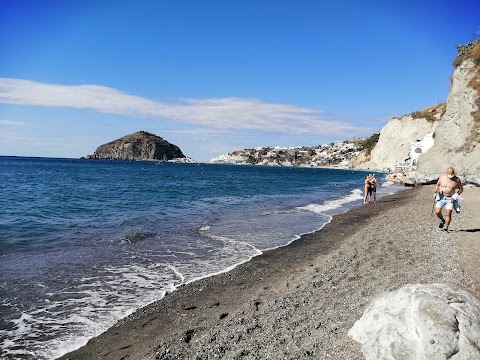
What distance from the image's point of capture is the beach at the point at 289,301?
592 cm

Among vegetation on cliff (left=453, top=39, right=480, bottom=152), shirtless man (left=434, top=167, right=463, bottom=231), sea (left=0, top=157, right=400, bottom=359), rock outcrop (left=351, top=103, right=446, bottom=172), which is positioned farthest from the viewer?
rock outcrop (left=351, top=103, right=446, bottom=172)

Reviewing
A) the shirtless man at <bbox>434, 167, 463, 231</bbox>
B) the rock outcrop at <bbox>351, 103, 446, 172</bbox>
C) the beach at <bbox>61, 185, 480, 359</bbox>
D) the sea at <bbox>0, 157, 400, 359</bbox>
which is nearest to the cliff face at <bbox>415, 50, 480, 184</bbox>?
the sea at <bbox>0, 157, 400, 359</bbox>

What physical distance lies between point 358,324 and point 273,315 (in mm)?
2371

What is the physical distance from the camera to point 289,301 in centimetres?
784

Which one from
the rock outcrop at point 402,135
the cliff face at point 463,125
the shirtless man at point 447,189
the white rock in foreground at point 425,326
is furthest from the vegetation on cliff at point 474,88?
the rock outcrop at point 402,135

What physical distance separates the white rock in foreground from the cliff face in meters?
27.8

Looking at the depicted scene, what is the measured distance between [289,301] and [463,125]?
3346 centimetres

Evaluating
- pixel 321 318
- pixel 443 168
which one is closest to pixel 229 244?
pixel 321 318

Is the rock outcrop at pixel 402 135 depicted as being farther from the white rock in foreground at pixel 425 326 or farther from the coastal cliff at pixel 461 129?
the white rock in foreground at pixel 425 326

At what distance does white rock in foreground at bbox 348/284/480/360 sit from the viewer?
4.02 meters

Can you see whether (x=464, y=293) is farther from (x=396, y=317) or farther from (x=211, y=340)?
(x=211, y=340)

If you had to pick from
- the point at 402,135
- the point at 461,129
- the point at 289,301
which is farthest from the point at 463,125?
the point at 402,135

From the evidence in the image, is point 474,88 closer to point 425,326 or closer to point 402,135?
point 425,326

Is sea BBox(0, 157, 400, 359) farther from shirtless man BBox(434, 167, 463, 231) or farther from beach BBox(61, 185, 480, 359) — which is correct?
shirtless man BBox(434, 167, 463, 231)
